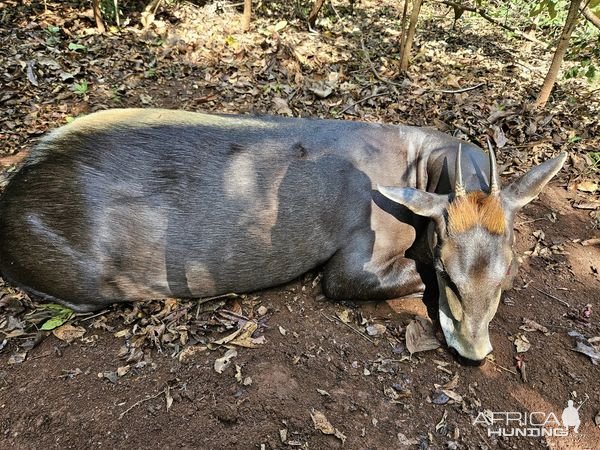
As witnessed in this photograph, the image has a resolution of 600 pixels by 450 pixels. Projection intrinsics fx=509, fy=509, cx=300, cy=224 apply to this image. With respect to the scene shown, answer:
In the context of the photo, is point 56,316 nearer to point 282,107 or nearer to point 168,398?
point 168,398

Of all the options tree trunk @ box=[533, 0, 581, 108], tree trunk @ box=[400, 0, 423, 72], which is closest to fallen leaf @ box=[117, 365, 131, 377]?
tree trunk @ box=[400, 0, 423, 72]

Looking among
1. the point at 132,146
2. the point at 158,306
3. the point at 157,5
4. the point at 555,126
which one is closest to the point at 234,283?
the point at 158,306

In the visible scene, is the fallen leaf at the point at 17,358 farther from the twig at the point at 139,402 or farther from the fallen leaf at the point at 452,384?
the fallen leaf at the point at 452,384

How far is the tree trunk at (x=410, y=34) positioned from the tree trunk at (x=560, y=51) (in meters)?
1.84

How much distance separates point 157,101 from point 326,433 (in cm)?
500

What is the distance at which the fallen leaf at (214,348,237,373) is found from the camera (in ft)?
12.4

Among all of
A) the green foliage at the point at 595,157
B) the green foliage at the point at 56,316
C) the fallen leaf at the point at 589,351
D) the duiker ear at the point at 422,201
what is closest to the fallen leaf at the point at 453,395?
the fallen leaf at the point at 589,351

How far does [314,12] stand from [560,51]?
13.8 ft

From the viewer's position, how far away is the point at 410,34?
23.7 ft

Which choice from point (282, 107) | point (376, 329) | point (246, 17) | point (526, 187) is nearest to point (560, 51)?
point (526, 187)

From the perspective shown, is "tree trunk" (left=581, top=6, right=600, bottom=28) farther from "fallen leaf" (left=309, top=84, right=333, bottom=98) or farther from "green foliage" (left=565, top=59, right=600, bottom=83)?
"fallen leaf" (left=309, top=84, right=333, bottom=98)

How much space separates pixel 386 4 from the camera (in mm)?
10992

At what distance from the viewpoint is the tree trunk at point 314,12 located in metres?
8.65

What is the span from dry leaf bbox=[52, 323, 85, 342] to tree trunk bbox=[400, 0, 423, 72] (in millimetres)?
5734
